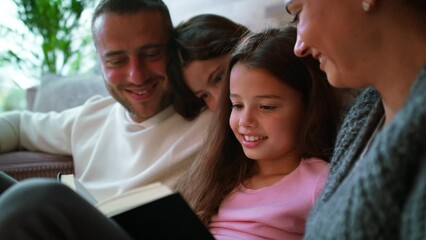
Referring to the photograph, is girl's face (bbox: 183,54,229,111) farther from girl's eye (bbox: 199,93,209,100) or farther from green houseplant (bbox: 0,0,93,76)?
green houseplant (bbox: 0,0,93,76)

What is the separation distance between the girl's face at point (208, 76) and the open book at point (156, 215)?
22.2 inches

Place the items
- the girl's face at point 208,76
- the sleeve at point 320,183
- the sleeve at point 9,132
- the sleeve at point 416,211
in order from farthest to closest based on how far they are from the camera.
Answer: the sleeve at point 9,132, the girl's face at point 208,76, the sleeve at point 320,183, the sleeve at point 416,211

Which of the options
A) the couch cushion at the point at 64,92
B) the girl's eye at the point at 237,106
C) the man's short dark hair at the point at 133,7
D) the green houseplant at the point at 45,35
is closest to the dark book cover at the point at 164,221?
the girl's eye at the point at 237,106

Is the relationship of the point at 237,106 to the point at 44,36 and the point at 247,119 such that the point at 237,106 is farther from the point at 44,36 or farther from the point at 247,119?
the point at 44,36

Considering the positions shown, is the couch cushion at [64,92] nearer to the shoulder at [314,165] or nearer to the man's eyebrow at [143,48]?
the man's eyebrow at [143,48]

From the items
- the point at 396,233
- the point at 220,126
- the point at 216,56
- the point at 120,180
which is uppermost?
the point at 396,233

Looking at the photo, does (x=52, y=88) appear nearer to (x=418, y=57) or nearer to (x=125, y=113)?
(x=125, y=113)

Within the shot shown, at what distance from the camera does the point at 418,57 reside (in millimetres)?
685

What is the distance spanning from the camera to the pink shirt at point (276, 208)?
1010mm

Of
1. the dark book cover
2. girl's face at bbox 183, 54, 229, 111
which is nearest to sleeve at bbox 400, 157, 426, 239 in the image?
the dark book cover

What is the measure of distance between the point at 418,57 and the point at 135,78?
2.98 feet

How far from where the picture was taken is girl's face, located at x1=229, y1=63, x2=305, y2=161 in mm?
1078

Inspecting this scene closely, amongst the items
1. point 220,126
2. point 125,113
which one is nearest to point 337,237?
point 220,126

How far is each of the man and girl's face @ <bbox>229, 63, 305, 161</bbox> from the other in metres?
0.29
